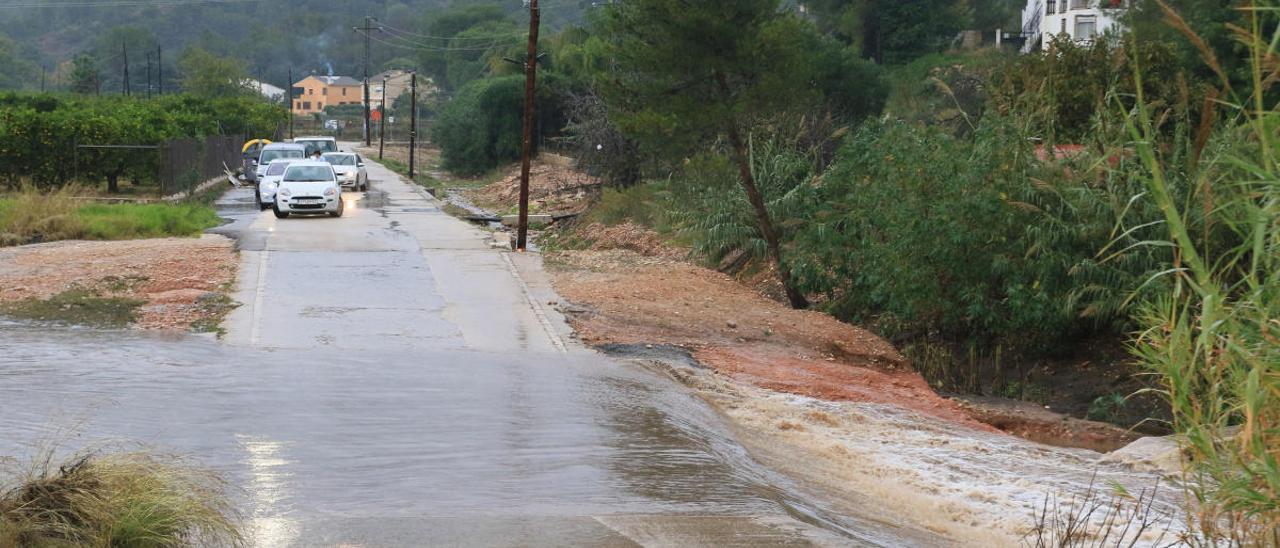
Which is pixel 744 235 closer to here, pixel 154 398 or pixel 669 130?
pixel 669 130

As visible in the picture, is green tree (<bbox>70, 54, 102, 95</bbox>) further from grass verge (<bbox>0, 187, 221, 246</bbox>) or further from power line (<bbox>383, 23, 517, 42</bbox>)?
grass verge (<bbox>0, 187, 221, 246</bbox>)

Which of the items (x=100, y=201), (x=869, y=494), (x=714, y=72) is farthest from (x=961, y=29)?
(x=869, y=494)

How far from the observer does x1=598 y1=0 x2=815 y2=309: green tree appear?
2067cm

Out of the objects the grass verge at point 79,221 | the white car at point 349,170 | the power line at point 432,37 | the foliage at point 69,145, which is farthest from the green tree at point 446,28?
the grass verge at point 79,221

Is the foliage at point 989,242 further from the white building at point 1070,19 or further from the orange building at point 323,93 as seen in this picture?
the orange building at point 323,93

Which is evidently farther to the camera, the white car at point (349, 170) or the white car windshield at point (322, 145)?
the white car windshield at point (322, 145)

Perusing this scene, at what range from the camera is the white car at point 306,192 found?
108ft

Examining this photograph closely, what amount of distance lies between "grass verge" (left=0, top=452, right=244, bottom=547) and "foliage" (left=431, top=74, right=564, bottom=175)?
182 feet

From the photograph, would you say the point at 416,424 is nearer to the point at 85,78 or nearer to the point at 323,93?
the point at 85,78

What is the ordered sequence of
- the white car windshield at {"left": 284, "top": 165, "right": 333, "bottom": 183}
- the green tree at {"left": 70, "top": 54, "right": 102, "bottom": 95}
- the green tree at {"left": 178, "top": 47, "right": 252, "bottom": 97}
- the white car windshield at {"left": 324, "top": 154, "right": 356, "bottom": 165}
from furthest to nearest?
1. the green tree at {"left": 70, "top": 54, "right": 102, "bottom": 95}
2. the green tree at {"left": 178, "top": 47, "right": 252, "bottom": 97}
3. the white car windshield at {"left": 324, "top": 154, "right": 356, "bottom": 165}
4. the white car windshield at {"left": 284, "top": 165, "right": 333, "bottom": 183}

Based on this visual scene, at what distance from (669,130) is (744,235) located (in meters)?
4.54

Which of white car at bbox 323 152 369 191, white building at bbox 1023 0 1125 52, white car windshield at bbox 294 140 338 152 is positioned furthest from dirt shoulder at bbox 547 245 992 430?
white building at bbox 1023 0 1125 52

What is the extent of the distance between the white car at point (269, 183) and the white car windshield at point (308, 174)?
1.83 feet

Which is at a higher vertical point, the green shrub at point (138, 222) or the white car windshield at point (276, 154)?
the white car windshield at point (276, 154)
